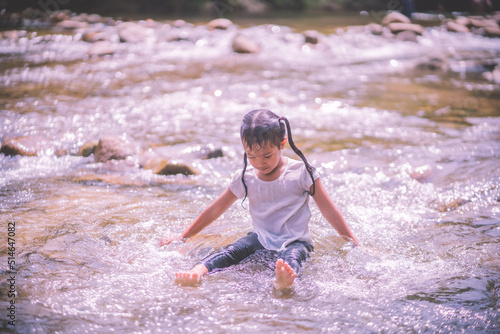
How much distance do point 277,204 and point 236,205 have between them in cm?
107

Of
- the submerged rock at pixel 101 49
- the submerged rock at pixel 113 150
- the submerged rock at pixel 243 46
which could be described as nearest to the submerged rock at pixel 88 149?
the submerged rock at pixel 113 150

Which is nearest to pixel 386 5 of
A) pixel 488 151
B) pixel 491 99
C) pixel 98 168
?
pixel 491 99

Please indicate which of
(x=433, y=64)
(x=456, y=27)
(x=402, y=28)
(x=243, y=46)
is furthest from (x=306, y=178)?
(x=456, y=27)

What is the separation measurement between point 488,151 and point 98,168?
4003 millimetres

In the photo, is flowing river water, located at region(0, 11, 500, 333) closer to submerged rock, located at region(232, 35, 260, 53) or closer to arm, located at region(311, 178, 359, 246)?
arm, located at region(311, 178, 359, 246)

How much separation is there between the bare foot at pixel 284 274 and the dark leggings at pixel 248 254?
0.54 feet

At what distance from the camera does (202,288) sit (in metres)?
2.45

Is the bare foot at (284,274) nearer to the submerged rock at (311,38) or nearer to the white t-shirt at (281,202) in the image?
the white t-shirt at (281,202)

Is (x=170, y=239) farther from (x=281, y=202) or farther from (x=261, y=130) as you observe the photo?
(x=261, y=130)

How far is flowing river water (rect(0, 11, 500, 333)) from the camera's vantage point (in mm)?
2254

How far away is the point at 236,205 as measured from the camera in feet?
12.3

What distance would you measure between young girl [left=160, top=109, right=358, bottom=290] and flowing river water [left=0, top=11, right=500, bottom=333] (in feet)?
0.35

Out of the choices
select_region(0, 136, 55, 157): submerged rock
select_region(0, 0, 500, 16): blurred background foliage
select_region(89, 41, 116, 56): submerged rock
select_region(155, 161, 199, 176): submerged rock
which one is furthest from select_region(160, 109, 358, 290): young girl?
select_region(0, 0, 500, 16): blurred background foliage

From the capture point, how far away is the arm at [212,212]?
2842 millimetres
